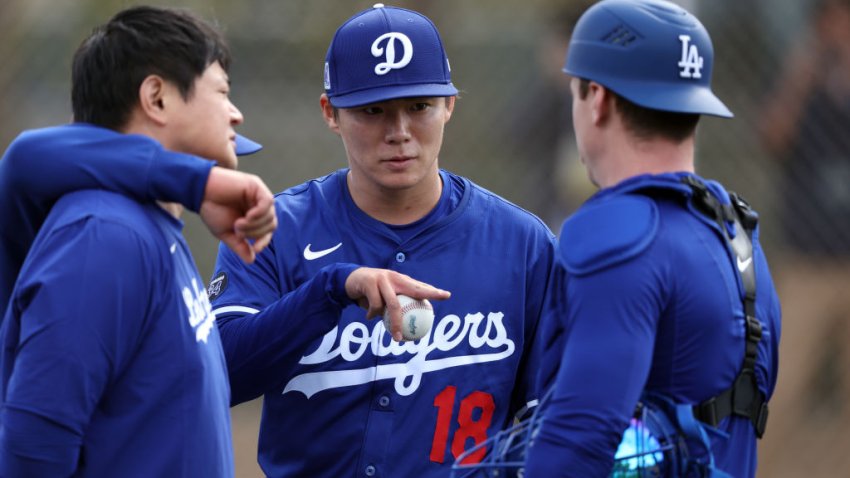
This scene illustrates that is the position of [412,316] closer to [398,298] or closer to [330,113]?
[398,298]

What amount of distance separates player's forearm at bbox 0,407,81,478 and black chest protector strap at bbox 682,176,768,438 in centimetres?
122

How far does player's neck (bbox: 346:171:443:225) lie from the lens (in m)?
3.39

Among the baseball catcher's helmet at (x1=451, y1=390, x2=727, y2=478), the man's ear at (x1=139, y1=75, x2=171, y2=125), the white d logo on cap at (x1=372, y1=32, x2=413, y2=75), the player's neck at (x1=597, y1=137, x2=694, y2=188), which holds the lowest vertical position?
the baseball catcher's helmet at (x1=451, y1=390, x2=727, y2=478)

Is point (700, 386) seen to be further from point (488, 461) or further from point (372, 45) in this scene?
point (372, 45)

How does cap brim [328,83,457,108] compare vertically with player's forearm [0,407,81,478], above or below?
above

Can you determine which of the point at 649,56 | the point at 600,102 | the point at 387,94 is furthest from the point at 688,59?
the point at 387,94

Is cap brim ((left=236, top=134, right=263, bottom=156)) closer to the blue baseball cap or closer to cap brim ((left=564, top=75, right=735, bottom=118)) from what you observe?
the blue baseball cap

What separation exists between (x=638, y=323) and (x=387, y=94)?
1186mm

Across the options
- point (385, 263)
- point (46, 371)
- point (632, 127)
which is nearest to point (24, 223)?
point (46, 371)

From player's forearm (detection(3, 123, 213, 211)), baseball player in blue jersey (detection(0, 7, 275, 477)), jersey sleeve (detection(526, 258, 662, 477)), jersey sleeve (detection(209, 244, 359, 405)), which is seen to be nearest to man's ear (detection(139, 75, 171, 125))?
baseball player in blue jersey (detection(0, 7, 275, 477))

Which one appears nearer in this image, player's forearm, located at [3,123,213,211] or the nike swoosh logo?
player's forearm, located at [3,123,213,211]

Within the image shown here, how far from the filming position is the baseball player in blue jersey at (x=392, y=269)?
10.5ft

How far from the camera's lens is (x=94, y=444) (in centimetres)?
243

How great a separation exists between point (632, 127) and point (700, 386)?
54 centimetres
